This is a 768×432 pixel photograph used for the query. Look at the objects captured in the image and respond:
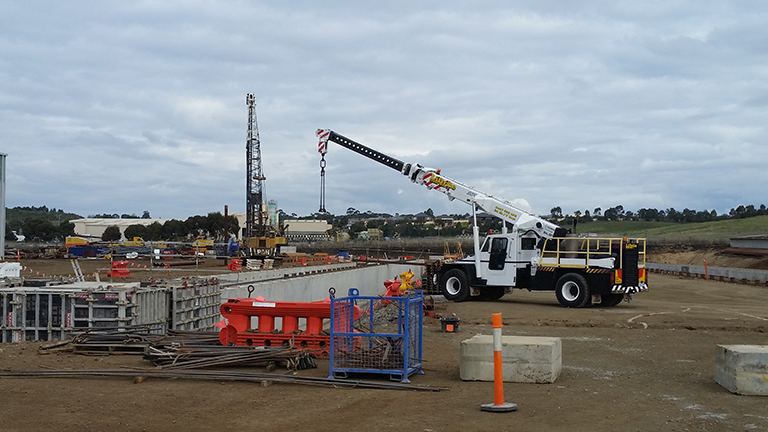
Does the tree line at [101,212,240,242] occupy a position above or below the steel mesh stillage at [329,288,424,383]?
above

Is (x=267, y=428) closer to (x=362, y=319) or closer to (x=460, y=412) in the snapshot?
(x=460, y=412)

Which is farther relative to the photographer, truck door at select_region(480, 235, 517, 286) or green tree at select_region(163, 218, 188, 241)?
green tree at select_region(163, 218, 188, 241)

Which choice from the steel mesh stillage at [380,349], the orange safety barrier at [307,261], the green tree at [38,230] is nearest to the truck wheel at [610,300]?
the steel mesh stillage at [380,349]

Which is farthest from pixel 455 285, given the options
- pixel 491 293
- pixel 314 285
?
pixel 314 285

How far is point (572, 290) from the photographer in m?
24.4

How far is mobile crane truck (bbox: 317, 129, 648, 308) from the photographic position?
78.6 ft

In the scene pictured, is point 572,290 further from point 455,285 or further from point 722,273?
point 722,273

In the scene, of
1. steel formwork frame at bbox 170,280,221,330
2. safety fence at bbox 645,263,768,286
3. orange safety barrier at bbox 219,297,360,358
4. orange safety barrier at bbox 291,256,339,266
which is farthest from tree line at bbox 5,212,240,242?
orange safety barrier at bbox 219,297,360,358

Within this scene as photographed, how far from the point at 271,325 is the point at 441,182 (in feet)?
51.6

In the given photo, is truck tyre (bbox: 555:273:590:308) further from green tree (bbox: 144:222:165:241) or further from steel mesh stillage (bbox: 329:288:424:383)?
green tree (bbox: 144:222:165:241)

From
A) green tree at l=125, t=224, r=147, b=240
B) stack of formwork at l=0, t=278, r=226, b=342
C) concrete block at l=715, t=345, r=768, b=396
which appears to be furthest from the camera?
green tree at l=125, t=224, r=147, b=240

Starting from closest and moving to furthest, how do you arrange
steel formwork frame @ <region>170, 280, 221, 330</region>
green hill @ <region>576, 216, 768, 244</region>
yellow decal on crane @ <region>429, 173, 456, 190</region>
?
steel formwork frame @ <region>170, 280, 221, 330</region> < yellow decal on crane @ <region>429, 173, 456, 190</region> < green hill @ <region>576, 216, 768, 244</region>

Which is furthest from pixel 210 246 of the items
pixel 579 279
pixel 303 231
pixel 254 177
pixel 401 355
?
pixel 303 231

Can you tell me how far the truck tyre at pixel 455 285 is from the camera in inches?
1053
